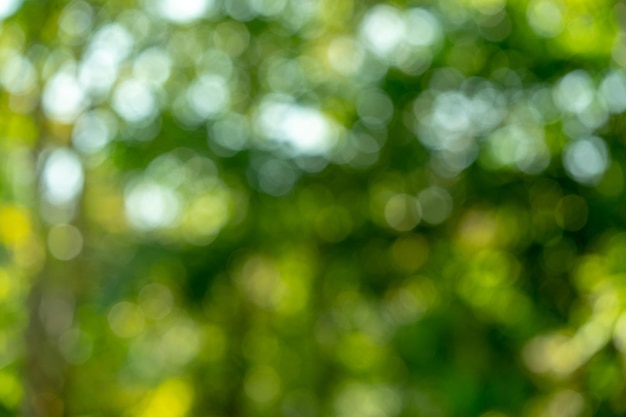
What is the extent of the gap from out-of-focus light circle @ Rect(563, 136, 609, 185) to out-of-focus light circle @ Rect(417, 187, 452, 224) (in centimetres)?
78

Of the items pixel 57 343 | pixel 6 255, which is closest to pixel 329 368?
pixel 6 255

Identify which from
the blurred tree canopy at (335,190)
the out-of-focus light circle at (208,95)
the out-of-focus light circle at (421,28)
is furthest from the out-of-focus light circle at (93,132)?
the out-of-focus light circle at (421,28)

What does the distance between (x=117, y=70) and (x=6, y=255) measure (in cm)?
111

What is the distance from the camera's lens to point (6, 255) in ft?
16.3

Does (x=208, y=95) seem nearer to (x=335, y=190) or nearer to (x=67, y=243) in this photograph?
(x=335, y=190)

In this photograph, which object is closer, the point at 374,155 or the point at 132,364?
the point at 374,155

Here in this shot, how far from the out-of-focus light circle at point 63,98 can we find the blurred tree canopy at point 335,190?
0.05 ft

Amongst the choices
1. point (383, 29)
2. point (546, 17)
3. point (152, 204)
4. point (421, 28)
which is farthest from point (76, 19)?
point (152, 204)

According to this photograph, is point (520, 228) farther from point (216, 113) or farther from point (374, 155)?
point (216, 113)

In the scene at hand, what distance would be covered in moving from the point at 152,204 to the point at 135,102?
3.59ft

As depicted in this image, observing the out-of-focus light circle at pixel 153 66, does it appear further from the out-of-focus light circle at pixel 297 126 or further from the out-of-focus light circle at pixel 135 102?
the out-of-focus light circle at pixel 297 126

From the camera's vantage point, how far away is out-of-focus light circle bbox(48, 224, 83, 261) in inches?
234

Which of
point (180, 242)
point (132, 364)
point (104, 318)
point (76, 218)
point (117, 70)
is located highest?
point (117, 70)

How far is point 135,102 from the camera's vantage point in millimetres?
5172
